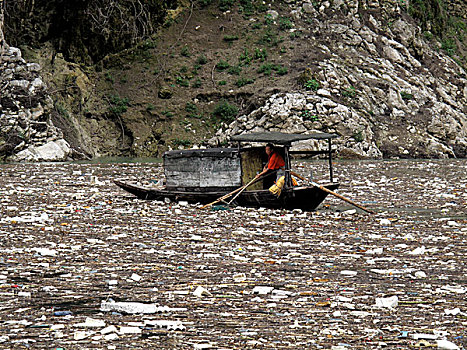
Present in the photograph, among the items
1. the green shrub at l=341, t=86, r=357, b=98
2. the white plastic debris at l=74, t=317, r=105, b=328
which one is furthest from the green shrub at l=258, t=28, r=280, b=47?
the white plastic debris at l=74, t=317, r=105, b=328

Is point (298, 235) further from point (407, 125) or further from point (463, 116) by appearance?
point (463, 116)

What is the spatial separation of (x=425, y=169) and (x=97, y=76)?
89.7 ft

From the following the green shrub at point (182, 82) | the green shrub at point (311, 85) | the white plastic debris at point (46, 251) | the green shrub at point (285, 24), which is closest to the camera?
the white plastic debris at point (46, 251)

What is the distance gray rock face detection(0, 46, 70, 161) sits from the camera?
1358 inches

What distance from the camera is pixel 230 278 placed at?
7742 mm

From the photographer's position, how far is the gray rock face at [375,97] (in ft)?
126

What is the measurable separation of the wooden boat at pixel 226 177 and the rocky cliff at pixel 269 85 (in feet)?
66.8

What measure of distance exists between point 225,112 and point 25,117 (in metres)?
13.2

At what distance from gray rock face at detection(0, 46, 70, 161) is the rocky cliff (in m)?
0.16

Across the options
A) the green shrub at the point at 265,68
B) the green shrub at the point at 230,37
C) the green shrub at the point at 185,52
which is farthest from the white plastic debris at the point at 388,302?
the green shrub at the point at 230,37

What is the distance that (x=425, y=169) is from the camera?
92.7ft

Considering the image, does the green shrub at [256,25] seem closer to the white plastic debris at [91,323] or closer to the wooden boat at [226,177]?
the wooden boat at [226,177]

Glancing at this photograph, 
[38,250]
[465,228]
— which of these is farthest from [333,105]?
[38,250]

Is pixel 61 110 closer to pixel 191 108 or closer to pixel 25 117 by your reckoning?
pixel 25 117
